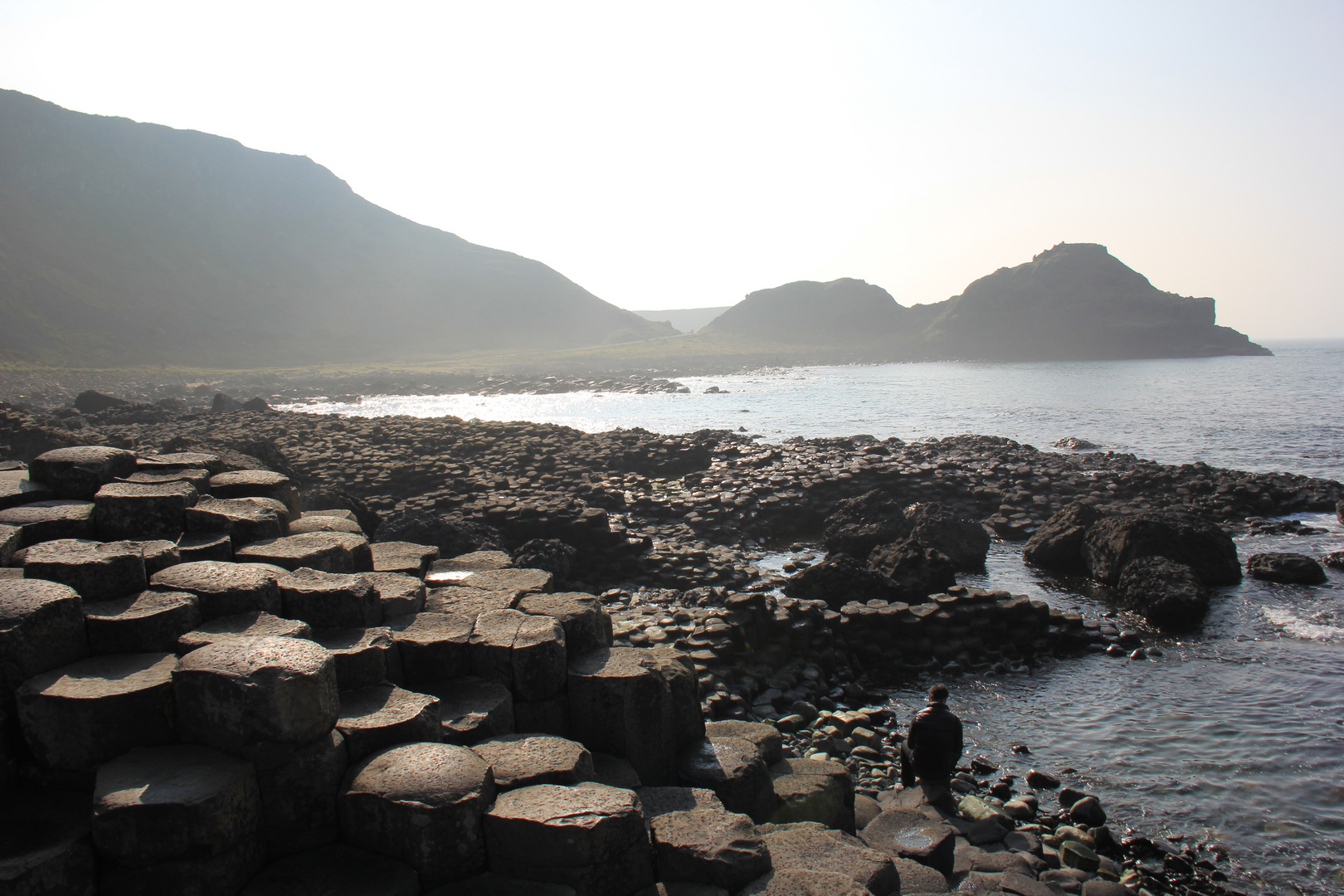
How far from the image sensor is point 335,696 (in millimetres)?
4191

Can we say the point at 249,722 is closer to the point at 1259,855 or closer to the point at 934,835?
the point at 934,835

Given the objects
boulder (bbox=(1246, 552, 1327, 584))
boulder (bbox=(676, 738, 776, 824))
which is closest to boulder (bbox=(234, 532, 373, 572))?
boulder (bbox=(676, 738, 776, 824))

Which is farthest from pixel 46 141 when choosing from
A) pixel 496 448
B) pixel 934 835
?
pixel 934 835

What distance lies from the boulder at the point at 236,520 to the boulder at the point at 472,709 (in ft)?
7.86

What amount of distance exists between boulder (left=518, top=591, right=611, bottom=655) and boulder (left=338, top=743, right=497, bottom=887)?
1.92 m

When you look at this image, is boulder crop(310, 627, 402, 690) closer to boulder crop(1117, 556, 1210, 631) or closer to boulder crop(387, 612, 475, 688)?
boulder crop(387, 612, 475, 688)

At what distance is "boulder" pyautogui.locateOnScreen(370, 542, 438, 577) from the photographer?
23.8 feet

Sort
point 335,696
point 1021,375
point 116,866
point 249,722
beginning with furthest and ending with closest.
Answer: point 1021,375 < point 335,696 < point 249,722 < point 116,866

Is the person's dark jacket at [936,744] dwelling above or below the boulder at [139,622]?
below

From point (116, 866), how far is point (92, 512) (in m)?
3.48

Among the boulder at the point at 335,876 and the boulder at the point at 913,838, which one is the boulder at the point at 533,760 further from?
the boulder at the point at 913,838

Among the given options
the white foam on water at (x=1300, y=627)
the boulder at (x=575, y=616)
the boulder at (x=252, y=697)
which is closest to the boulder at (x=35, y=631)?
the boulder at (x=252, y=697)

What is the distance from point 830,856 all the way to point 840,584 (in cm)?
804

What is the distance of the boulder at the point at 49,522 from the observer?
555 cm
